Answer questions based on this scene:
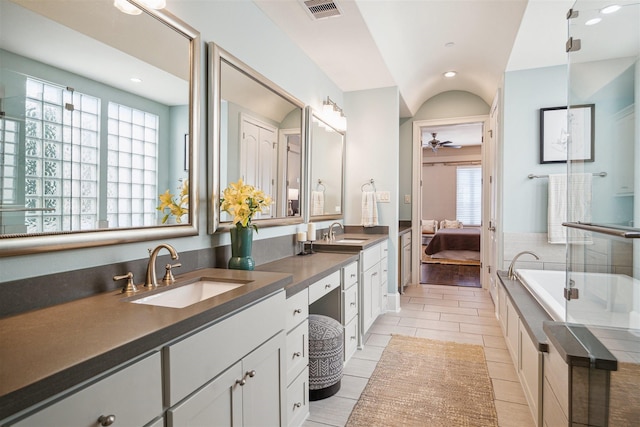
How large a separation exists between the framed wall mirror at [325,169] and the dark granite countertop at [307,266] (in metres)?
0.63

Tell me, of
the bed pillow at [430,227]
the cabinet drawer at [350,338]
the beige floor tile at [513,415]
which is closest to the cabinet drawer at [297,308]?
the cabinet drawer at [350,338]

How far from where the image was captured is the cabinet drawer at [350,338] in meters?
2.60

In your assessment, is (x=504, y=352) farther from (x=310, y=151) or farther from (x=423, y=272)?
(x=423, y=272)

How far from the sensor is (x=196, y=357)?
1.06 meters

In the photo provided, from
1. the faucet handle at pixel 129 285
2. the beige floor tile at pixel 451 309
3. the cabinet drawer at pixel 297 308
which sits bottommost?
the beige floor tile at pixel 451 309

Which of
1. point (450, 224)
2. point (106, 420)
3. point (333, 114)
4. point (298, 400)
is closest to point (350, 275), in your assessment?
point (298, 400)

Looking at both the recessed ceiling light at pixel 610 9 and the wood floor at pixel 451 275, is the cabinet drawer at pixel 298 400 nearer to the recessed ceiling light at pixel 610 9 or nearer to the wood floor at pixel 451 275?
the recessed ceiling light at pixel 610 9

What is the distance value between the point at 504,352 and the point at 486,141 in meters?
3.13

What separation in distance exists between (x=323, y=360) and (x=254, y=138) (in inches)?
57.0

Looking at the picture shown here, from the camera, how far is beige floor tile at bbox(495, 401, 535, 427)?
1.97 metres

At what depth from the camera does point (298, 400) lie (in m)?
1.86

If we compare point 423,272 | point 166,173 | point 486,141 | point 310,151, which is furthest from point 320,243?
point 423,272

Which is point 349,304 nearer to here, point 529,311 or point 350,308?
point 350,308

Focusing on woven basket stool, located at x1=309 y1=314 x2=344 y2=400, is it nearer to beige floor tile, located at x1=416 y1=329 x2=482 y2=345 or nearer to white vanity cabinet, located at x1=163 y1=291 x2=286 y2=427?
white vanity cabinet, located at x1=163 y1=291 x2=286 y2=427
